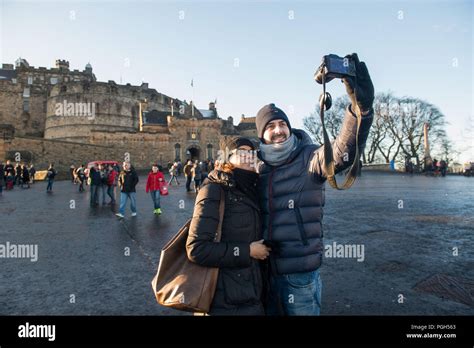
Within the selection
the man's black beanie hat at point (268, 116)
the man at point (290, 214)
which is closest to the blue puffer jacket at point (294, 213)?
the man at point (290, 214)

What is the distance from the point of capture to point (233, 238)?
1.79 metres

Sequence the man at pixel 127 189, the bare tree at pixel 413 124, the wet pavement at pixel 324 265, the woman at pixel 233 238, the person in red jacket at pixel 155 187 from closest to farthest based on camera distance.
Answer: the woman at pixel 233 238 → the wet pavement at pixel 324 265 → the man at pixel 127 189 → the person in red jacket at pixel 155 187 → the bare tree at pixel 413 124

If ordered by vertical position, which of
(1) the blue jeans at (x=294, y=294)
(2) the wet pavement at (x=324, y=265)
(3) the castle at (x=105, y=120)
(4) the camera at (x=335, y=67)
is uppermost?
(3) the castle at (x=105, y=120)

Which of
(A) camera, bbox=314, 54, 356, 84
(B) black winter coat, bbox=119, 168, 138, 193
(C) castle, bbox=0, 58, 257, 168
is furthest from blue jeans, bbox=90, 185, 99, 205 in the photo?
(C) castle, bbox=0, 58, 257, 168

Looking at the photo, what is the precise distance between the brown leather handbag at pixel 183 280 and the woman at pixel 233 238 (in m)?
0.05

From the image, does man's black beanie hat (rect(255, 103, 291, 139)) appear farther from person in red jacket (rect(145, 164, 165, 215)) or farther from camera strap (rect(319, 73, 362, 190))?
person in red jacket (rect(145, 164, 165, 215))

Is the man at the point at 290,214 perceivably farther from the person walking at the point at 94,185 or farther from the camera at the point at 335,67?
the person walking at the point at 94,185

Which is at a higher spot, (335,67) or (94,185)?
(335,67)

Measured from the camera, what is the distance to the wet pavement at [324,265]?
299 centimetres

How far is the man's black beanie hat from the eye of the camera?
197 centimetres

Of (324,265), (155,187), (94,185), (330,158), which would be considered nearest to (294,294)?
(330,158)

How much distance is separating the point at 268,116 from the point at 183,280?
3.79ft

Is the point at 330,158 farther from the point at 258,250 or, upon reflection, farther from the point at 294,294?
the point at 294,294
